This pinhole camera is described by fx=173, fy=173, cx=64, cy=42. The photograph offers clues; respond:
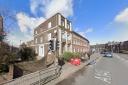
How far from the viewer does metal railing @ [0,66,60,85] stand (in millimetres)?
8586

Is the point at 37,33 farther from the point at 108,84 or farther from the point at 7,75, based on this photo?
the point at 108,84

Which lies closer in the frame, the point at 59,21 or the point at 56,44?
the point at 56,44

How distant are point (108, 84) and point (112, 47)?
11868cm

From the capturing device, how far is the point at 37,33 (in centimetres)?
5150

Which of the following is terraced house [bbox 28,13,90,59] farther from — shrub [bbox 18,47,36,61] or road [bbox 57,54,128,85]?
road [bbox 57,54,128,85]

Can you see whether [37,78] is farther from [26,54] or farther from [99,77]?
[26,54]

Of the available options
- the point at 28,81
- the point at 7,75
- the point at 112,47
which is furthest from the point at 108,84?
the point at 112,47

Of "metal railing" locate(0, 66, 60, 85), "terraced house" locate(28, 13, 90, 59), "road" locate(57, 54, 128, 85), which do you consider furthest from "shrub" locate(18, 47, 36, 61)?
"terraced house" locate(28, 13, 90, 59)

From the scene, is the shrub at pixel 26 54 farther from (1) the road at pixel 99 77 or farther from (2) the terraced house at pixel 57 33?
(2) the terraced house at pixel 57 33

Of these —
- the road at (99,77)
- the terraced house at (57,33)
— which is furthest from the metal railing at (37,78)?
the terraced house at (57,33)

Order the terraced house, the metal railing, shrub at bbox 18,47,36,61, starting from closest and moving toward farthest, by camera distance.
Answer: the metal railing → shrub at bbox 18,47,36,61 → the terraced house

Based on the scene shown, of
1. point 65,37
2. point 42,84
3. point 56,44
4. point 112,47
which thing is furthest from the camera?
point 112,47

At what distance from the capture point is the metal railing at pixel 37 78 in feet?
28.2

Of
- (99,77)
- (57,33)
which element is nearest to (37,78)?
(99,77)
